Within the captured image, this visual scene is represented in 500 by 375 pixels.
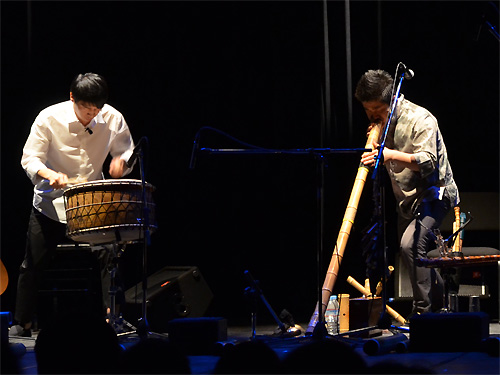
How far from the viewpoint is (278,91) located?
627 cm

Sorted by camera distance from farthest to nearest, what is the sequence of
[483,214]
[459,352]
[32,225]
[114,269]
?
1. [483,214]
2. [32,225]
3. [114,269]
4. [459,352]

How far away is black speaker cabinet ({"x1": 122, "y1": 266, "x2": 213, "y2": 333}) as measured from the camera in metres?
5.23

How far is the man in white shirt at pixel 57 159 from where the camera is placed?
5.00m

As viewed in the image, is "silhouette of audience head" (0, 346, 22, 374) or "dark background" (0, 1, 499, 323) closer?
"silhouette of audience head" (0, 346, 22, 374)

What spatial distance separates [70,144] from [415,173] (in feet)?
7.58

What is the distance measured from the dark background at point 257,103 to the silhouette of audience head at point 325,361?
4.19m

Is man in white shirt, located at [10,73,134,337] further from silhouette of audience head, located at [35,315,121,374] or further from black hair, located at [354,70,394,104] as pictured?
silhouette of audience head, located at [35,315,121,374]

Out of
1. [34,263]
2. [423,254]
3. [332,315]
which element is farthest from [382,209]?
[34,263]

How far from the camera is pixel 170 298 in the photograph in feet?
17.7

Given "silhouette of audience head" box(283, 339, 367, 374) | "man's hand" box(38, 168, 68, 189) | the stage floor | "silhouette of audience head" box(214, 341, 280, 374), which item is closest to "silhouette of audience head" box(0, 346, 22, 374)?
Answer: "silhouette of audience head" box(214, 341, 280, 374)

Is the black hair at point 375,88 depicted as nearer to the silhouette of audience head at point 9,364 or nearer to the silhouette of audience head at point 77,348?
the silhouette of audience head at point 77,348

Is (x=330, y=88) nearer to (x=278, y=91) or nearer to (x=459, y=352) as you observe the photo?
(x=278, y=91)

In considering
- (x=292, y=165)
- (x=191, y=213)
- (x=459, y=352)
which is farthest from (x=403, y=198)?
(x=191, y=213)

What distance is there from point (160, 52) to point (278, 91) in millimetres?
1034
